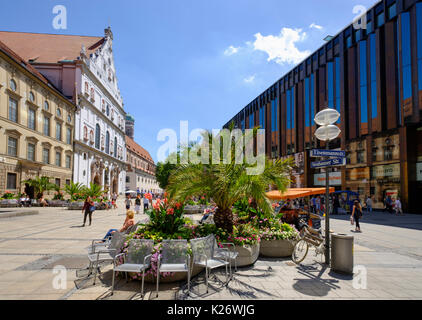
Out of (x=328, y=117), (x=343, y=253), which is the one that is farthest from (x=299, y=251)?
(x=328, y=117)

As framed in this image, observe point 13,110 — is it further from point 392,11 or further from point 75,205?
point 392,11

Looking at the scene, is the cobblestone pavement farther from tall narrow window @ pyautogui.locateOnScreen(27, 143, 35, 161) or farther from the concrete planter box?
tall narrow window @ pyautogui.locateOnScreen(27, 143, 35, 161)

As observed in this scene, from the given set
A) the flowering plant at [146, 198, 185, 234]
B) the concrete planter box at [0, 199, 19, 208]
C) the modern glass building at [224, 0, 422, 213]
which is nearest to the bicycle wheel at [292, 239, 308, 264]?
the flowering plant at [146, 198, 185, 234]

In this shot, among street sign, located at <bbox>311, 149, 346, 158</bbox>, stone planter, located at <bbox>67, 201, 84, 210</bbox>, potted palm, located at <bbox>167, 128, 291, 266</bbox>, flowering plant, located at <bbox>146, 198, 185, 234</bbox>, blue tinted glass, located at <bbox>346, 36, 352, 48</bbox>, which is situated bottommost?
stone planter, located at <bbox>67, 201, 84, 210</bbox>

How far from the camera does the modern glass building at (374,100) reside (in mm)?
25125

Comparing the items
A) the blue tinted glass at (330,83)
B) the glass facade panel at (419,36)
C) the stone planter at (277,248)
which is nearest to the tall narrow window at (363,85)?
the blue tinted glass at (330,83)

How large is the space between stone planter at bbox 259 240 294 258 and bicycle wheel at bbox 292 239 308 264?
1.15ft

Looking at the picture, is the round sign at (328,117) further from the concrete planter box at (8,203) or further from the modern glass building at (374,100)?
the concrete planter box at (8,203)

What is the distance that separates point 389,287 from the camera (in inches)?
208

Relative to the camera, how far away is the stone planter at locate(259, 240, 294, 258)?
7.65 m

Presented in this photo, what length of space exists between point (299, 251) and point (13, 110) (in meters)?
31.4
